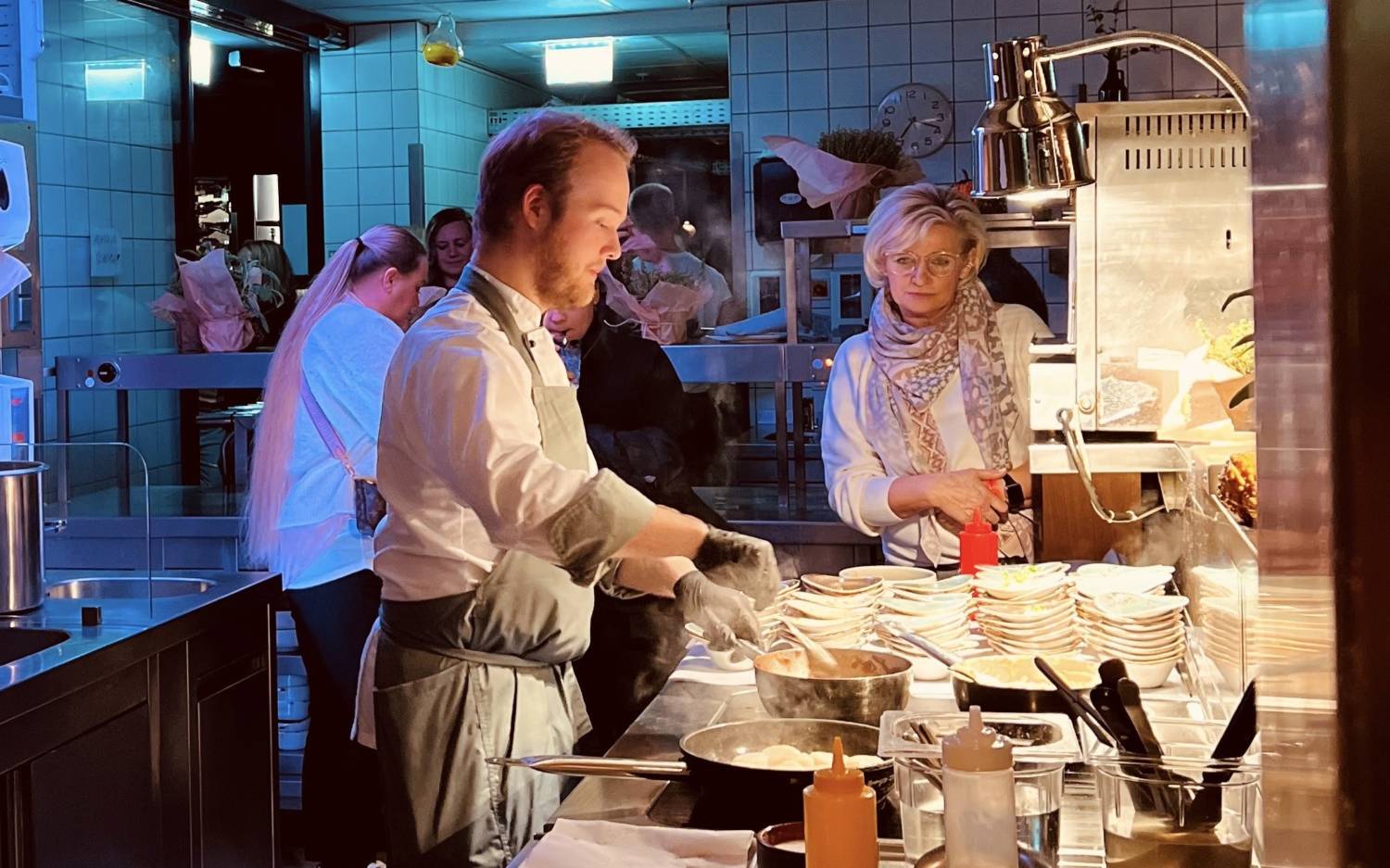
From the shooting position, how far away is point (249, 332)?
4902 millimetres

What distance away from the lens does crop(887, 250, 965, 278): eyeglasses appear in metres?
3.79

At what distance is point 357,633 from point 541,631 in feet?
3.73

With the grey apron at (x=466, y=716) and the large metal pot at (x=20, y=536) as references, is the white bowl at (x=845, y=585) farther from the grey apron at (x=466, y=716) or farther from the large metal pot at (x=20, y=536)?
the large metal pot at (x=20, y=536)

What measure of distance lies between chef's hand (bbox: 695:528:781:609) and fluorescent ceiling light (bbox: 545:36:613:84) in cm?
402

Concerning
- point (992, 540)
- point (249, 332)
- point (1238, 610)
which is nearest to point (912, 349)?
point (992, 540)

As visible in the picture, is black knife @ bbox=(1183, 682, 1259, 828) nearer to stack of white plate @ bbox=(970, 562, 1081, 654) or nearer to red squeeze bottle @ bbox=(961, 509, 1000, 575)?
stack of white plate @ bbox=(970, 562, 1081, 654)

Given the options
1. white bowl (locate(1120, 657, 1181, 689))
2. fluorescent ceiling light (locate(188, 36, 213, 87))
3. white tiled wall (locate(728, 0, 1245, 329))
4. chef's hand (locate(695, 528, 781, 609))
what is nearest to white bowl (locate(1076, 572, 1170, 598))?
white bowl (locate(1120, 657, 1181, 689))

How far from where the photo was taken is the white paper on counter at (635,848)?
1.29 meters

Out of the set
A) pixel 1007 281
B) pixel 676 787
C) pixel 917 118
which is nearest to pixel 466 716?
pixel 676 787

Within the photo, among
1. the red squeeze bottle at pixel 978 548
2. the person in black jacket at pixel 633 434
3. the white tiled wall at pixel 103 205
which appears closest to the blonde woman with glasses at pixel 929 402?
the person in black jacket at pixel 633 434

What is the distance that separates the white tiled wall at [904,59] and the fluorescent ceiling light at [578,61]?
747 mm

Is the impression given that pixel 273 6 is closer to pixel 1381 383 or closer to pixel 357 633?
pixel 357 633

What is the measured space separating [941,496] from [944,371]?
1.14 feet

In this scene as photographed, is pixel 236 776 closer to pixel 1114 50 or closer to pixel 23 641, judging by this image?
pixel 23 641
